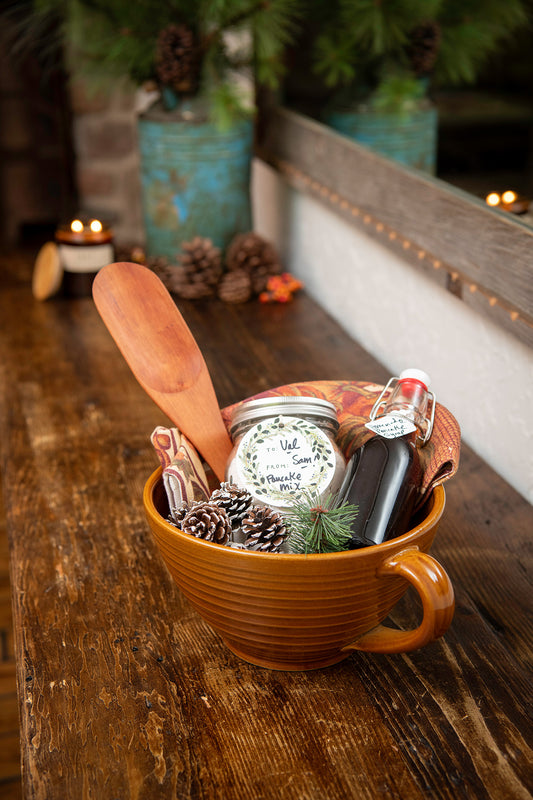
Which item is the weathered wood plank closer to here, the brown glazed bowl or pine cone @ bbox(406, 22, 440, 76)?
pine cone @ bbox(406, 22, 440, 76)

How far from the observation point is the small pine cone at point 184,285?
46.9 inches

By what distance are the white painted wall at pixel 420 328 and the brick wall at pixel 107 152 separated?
412 millimetres

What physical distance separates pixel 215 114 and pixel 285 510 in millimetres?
830

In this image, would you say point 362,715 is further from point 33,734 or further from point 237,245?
point 237,245

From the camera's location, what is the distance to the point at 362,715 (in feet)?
1.50

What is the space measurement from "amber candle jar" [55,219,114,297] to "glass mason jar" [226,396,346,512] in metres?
0.77

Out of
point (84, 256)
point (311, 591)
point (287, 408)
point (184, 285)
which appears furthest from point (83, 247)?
point (311, 591)

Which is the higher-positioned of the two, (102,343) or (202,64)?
(202,64)

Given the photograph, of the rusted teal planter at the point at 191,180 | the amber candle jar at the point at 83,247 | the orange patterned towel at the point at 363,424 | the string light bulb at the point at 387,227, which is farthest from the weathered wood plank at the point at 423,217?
the amber candle jar at the point at 83,247

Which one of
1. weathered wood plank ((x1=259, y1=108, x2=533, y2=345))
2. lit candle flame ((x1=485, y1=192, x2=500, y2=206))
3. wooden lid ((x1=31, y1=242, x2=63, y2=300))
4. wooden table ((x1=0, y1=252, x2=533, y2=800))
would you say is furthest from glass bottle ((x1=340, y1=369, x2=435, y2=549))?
wooden lid ((x1=31, y1=242, x2=63, y2=300))

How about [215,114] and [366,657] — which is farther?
[215,114]

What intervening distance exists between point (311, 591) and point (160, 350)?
0.75ft

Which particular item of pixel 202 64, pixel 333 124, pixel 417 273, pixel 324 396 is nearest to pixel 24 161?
pixel 202 64

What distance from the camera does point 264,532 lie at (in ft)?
1.43
